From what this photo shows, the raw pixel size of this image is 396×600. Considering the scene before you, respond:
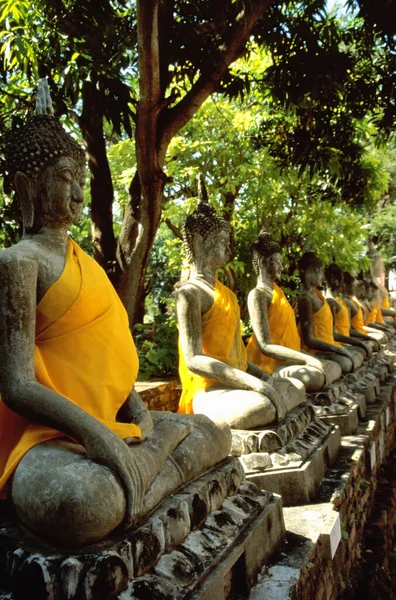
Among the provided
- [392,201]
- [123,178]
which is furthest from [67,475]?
[392,201]

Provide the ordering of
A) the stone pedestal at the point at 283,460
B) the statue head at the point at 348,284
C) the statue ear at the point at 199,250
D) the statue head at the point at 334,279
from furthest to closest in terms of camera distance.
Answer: the statue head at the point at 348,284, the statue head at the point at 334,279, the statue ear at the point at 199,250, the stone pedestal at the point at 283,460

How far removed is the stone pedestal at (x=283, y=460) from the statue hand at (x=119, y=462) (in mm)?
1454

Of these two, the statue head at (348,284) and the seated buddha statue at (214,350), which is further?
the statue head at (348,284)

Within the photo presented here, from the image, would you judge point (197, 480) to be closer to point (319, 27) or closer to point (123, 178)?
point (319, 27)

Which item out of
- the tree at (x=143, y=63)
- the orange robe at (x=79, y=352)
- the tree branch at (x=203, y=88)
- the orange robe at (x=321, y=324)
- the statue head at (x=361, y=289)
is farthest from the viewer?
the statue head at (x=361, y=289)

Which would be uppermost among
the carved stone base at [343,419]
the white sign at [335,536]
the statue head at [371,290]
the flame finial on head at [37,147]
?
the flame finial on head at [37,147]

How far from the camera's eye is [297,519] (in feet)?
10.9

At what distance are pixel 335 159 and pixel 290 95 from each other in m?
1.55

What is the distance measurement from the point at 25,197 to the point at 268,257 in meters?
3.08

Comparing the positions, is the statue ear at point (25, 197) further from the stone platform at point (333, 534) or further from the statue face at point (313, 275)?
the statue face at point (313, 275)

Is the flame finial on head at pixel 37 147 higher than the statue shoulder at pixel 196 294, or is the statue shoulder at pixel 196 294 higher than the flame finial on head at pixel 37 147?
the flame finial on head at pixel 37 147

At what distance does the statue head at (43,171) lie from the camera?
259 centimetres

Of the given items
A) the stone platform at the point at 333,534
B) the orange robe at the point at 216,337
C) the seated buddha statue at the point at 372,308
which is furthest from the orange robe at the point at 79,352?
the seated buddha statue at the point at 372,308

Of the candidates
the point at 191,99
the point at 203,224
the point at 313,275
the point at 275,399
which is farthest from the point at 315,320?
the point at 275,399
